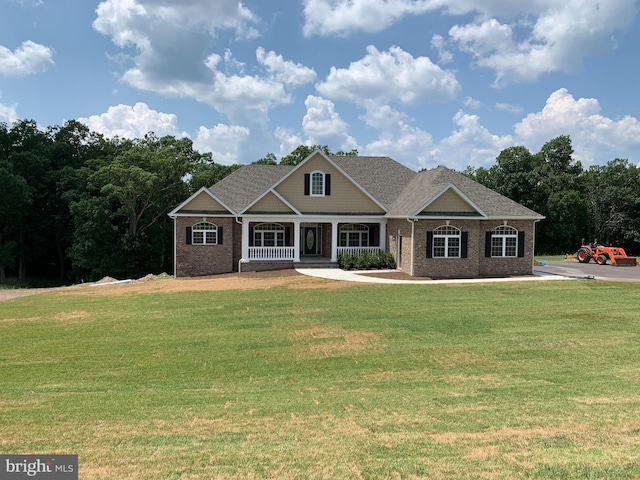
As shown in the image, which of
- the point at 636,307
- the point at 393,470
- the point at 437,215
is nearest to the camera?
the point at 393,470

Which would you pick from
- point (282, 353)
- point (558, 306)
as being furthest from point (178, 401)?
point (558, 306)

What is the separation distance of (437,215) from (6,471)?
20.1 meters

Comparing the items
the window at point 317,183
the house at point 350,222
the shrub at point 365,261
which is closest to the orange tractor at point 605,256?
the house at point 350,222

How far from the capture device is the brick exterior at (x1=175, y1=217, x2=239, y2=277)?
25922mm

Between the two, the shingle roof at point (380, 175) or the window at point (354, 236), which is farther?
the shingle roof at point (380, 175)

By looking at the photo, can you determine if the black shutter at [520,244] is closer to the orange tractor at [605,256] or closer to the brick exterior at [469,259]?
the brick exterior at [469,259]

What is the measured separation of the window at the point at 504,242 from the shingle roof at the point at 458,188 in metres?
0.78

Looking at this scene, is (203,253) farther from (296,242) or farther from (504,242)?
(504,242)

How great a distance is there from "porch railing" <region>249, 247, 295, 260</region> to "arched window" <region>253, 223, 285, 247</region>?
4.30 ft

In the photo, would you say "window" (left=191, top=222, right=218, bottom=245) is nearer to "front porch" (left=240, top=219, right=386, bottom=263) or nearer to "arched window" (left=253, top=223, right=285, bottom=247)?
"front porch" (left=240, top=219, right=386, bottom=263)

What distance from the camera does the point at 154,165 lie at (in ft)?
124

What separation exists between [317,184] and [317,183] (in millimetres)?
59

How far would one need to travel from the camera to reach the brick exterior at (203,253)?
25.9 metres

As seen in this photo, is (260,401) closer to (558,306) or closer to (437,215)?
(558,306)
